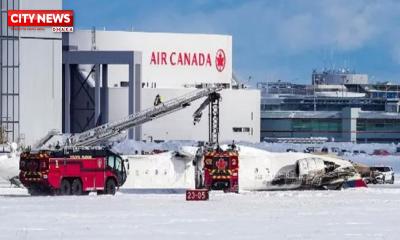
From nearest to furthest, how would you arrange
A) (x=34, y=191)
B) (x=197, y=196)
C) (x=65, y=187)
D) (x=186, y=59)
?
(x=197, y=196)
(x=65, y=187)
(x=34, y=191)
(x=186, y=59)

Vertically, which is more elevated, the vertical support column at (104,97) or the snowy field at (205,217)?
the vertical support column at (104,97)

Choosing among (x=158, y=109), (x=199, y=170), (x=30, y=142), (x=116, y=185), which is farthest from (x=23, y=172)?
(x=30, y=142)

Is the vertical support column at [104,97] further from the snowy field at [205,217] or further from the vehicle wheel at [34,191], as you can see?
the snowy field at [205,217]

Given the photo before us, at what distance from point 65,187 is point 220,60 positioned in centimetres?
11373

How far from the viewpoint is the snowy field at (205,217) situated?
39.5m

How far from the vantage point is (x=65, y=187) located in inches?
2672

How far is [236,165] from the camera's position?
2827 inches

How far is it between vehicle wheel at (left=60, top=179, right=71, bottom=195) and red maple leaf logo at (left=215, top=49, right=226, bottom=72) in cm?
11275

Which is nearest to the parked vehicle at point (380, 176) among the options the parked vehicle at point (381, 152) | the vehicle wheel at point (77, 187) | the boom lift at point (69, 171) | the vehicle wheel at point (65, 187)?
the boom lift at point (69, 171)

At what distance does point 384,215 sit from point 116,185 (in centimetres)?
2349

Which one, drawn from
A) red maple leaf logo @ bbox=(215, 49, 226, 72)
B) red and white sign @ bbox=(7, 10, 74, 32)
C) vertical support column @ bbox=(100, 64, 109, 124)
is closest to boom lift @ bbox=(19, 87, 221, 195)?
red and white sign @ bbox=(7, 10, 74, 32)

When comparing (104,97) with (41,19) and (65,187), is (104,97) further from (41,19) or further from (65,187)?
(65,187)

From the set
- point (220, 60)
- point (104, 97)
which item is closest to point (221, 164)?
point (104, 97)

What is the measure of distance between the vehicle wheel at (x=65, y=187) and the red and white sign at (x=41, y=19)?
81.3 meters
